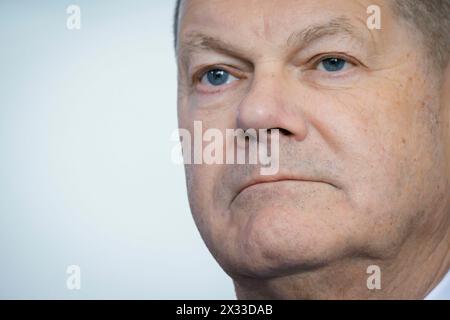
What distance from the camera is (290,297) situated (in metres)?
2.25

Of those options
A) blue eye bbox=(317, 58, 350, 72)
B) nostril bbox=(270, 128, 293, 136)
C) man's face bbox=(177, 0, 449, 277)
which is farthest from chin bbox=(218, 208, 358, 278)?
blue eye bbox=(317, 58, 350, 72)

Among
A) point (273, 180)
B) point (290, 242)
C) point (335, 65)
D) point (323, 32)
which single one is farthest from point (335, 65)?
point (290, 242)

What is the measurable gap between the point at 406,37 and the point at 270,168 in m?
0.55

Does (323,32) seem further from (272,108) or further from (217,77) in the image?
(217,77)

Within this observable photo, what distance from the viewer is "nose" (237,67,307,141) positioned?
2.11 m

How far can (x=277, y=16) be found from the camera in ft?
7.22

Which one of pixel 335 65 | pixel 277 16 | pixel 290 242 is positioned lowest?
pixel 290 242

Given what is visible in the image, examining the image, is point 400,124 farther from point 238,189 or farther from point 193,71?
point 193,71

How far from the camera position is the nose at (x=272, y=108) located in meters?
2.11

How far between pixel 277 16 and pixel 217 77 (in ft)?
1.05

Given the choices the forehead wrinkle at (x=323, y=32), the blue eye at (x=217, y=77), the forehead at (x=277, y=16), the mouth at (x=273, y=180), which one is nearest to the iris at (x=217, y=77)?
the blue eye at (x=217, y=77)

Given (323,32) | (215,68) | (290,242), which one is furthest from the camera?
(215,68)
